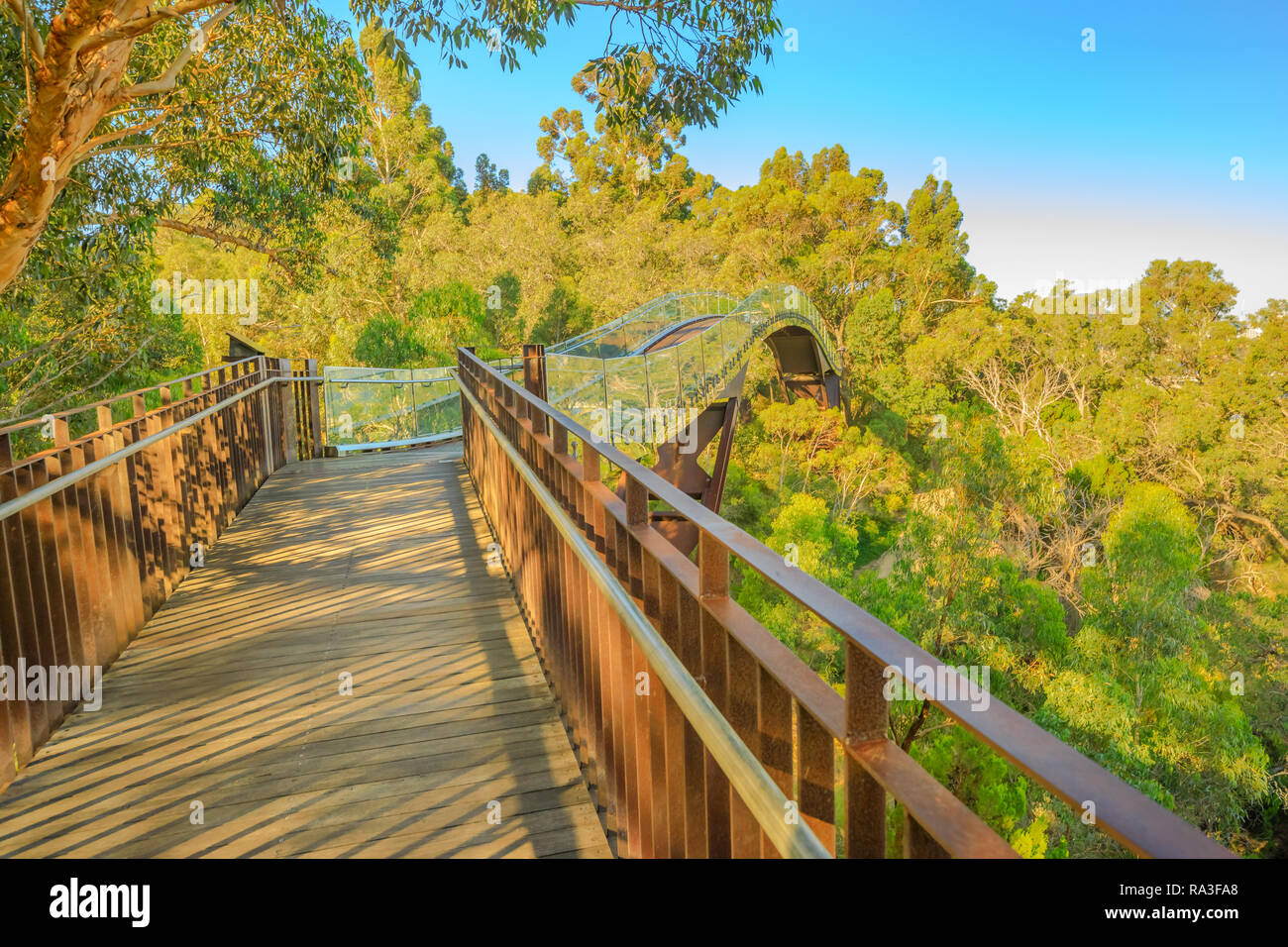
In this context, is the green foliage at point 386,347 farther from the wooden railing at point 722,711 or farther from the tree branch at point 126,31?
the wooden railing at point 722,711

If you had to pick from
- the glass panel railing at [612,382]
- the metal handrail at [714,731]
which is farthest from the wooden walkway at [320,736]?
the glass panel railing at [612,382]

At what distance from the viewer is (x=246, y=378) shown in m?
9.21

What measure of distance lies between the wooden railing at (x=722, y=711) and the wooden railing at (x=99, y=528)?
2.16 m

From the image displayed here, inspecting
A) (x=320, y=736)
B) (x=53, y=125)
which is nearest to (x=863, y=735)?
(x=320, y=736)

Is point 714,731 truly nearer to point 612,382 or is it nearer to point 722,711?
point 722,711

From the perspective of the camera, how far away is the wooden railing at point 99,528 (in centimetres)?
345

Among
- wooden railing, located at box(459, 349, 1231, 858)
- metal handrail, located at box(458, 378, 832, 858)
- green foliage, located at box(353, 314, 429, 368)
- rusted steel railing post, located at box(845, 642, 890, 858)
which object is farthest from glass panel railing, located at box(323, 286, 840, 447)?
rusted steel railing post, located at box(845, 642, 890, 858)

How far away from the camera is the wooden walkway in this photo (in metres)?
Answer: 2.85

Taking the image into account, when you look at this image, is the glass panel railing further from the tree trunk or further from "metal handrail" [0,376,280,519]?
the tree trunk

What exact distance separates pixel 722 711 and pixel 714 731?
0.57 ft

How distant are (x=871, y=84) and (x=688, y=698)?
69.4 metres

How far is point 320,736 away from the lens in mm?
3525

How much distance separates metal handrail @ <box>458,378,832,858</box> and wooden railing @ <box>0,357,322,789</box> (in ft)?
8.06
